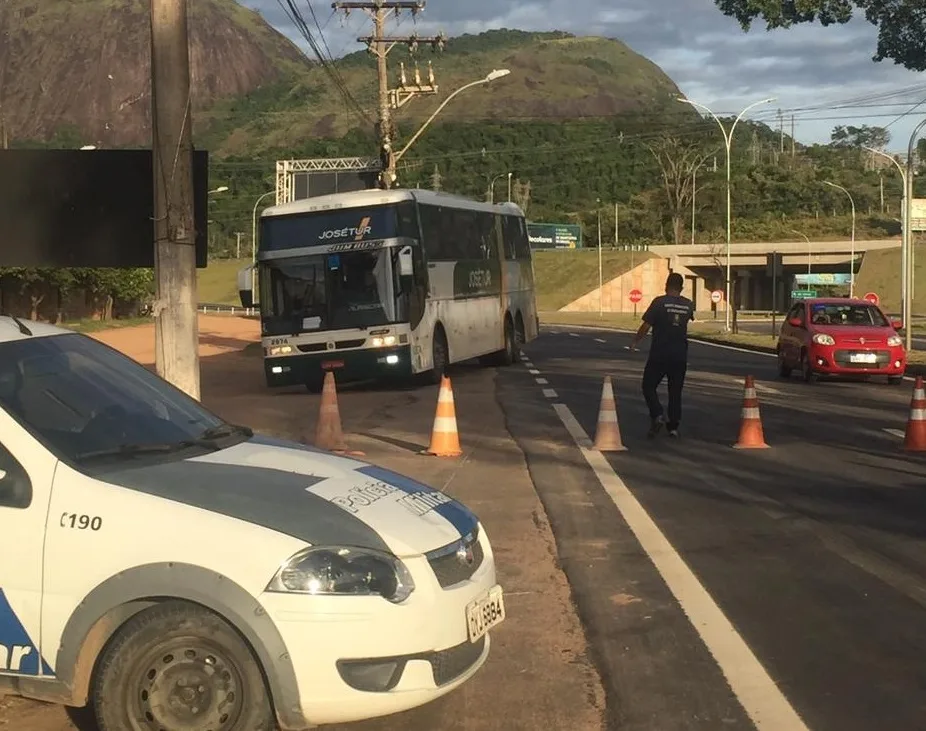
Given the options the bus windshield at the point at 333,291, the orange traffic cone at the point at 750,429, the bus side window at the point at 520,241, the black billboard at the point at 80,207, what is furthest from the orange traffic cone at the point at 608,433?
the bus side window at the point at 520,241

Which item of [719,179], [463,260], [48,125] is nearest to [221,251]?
[48,125]

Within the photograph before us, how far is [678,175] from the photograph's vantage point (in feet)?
429

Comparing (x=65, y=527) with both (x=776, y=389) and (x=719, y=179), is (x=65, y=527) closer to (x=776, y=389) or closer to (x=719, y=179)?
(x=776, y=389)

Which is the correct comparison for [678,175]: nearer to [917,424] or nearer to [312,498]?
[917,424]

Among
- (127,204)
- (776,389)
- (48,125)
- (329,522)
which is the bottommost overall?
(776,389)

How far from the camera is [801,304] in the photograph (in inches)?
1013

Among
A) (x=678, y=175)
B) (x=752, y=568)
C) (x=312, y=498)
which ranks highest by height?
(x=678, y=175)

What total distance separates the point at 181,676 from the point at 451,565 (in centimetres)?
105

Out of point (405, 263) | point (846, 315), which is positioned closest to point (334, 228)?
point (405, 263)

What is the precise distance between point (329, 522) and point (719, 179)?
14157 centimetres

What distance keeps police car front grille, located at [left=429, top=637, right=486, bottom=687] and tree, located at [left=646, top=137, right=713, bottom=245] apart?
126083 mm

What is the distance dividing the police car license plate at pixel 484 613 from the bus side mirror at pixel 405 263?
57.4 ft

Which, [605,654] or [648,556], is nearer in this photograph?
[605,654]

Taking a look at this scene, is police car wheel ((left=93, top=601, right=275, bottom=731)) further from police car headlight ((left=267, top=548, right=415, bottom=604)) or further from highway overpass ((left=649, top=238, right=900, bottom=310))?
highway overpass ((left=649, top=238, right=900, bottom=310))
